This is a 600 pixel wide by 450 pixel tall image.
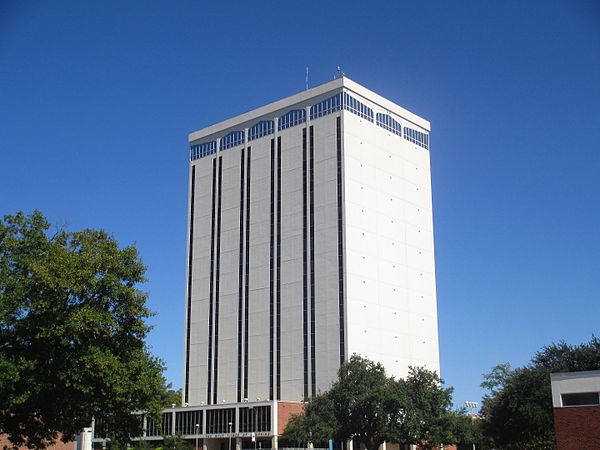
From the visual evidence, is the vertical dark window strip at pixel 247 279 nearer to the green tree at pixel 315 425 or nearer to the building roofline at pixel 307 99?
the building roofline at pixel 307 99

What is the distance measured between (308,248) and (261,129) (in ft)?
80.3

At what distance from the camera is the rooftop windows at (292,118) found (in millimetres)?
123938

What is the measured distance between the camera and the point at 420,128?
13488cm

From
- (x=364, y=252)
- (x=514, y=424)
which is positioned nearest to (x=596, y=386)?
(x=514, y=424)

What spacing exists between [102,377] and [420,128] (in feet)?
311

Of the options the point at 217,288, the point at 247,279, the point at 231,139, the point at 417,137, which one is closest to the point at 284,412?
the point at 247,279

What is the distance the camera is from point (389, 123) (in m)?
128

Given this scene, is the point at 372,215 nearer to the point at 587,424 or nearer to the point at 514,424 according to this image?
the point at 514,424

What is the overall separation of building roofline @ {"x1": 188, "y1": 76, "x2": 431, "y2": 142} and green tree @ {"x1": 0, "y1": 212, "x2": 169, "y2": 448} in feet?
236

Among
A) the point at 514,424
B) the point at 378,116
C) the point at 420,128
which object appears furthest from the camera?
the point at 420,128

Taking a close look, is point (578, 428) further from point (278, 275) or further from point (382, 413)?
Answer: point (278, 275)

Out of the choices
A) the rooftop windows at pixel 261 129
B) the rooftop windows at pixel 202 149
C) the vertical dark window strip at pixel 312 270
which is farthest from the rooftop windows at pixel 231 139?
the vertical dark window strip at pixel 312 270

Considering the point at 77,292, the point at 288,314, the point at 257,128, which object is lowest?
the point at 77,292

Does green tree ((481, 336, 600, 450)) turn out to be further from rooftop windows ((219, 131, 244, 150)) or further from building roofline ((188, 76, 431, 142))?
rooftop windows ((219, 131, 244, 150))
